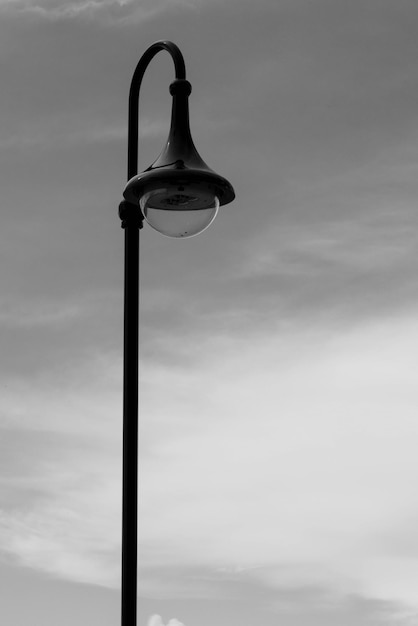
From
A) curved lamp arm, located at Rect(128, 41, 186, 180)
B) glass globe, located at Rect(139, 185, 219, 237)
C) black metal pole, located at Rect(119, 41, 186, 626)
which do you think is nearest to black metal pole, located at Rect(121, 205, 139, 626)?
black metal pole, located at Rect(119, 41, 186, 626)

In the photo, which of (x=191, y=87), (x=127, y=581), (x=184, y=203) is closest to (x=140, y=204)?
(x=184, y=203)

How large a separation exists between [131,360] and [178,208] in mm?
1208

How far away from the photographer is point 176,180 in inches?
350

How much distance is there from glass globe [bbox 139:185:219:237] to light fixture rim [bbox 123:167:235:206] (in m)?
0.04

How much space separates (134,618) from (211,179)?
322 cm

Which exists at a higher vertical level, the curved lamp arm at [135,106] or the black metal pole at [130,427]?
the curved lamp arm at [135,106]

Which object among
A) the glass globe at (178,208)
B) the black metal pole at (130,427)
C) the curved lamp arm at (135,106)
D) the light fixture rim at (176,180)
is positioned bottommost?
the black metal pole at (130,427)

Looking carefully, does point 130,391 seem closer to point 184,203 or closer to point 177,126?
point 184,203

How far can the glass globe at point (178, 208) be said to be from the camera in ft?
29.5

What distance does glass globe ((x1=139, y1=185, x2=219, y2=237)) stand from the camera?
29.5 ft

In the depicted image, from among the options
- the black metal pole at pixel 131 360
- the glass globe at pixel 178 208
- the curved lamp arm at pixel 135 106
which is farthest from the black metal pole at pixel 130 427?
the curved lamp arm at pixel 135 106

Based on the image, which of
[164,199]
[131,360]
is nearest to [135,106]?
[164,199]

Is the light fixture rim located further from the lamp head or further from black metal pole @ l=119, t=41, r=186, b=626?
black metal pole @ l=119, t=41, r=186, b=626

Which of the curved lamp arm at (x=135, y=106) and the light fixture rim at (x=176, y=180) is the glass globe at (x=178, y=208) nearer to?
the light fixture rim at (x=176, y=180)
